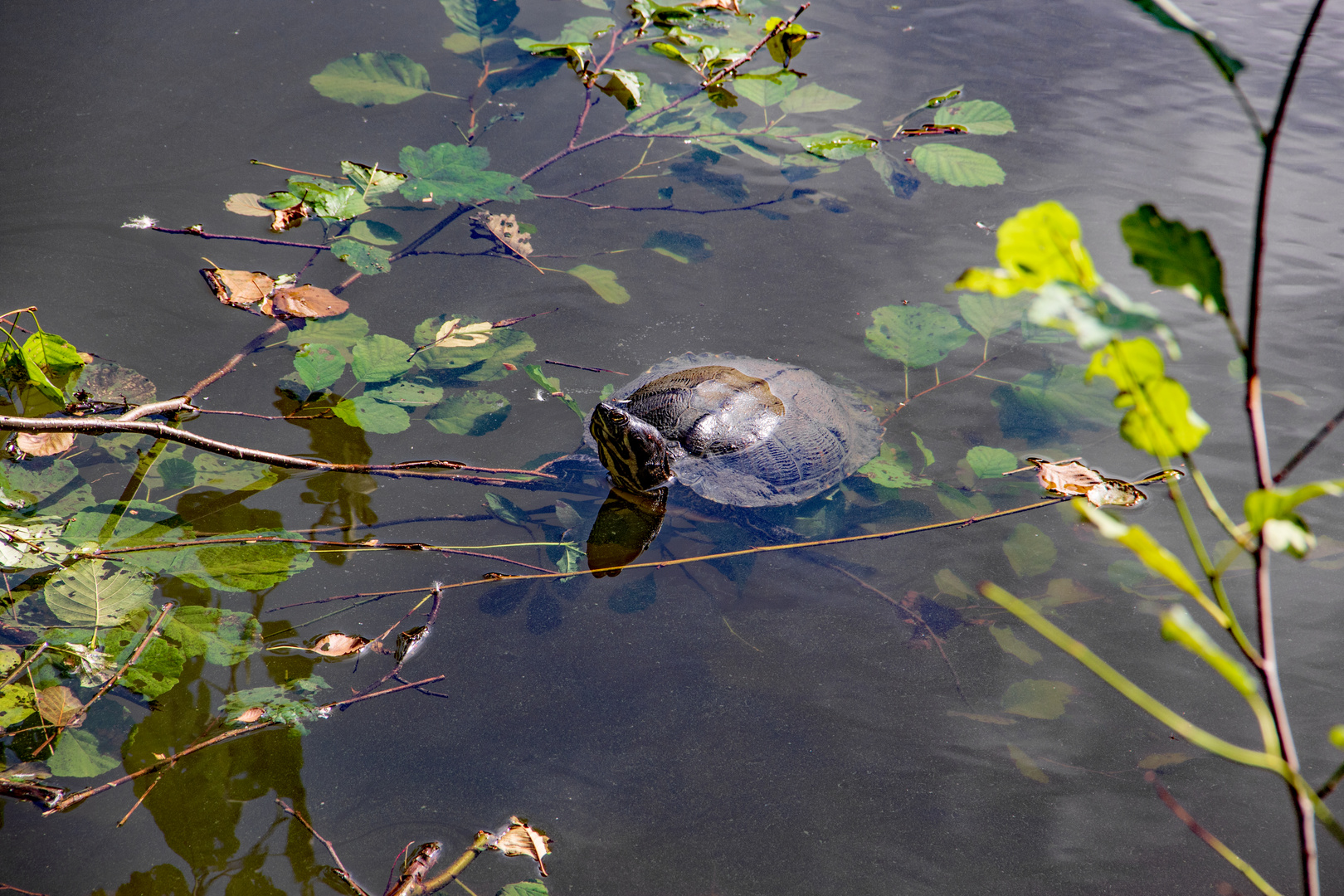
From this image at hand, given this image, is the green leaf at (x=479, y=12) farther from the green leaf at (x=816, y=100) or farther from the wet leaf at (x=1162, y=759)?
the wet leaf at (x=1162, y=759)

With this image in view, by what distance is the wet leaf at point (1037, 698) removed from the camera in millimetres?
1648

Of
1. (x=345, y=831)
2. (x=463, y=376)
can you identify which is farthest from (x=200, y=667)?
(x=463, y=376)

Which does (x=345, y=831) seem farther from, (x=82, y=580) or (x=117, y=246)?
(x=117, y=246)

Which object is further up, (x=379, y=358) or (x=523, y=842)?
(x=379, y=358)

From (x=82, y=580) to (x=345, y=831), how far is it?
0.78 meters

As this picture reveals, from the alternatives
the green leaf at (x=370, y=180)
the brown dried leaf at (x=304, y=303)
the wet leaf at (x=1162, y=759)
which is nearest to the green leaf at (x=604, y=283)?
the green leaf at (x=370, y=180)

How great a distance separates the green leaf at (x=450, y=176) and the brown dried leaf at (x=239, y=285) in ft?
1.59

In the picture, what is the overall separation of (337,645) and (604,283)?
131 cm

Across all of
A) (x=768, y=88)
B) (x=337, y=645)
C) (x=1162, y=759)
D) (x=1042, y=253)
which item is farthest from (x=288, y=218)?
(x=1162, y=759)

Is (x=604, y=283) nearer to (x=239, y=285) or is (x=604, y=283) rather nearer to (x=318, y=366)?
(x=318, y=366)

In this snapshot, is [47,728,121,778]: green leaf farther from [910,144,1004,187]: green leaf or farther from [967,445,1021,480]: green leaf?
[910,144,1004,187]: green leaf

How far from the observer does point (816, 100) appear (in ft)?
9.06

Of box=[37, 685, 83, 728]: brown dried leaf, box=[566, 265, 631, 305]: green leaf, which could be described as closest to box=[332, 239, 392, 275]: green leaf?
box=[566, 265, 631, 305]: green leaf

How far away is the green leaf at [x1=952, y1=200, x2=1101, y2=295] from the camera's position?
0.51m
